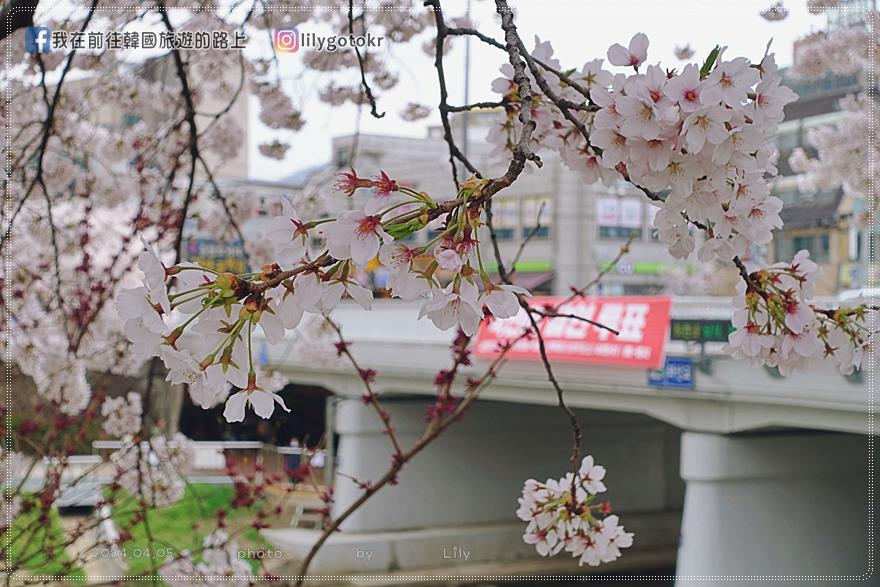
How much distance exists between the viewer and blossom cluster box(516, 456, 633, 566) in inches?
49.9

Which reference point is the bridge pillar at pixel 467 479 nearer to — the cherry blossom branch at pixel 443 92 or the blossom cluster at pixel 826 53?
the blossom cluster at pixel 826 53

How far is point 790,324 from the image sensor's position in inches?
42.8

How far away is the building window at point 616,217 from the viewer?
15.1 metres

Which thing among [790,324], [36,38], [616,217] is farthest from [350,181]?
[616,217]

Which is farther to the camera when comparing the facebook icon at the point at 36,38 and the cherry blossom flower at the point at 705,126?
the facebook icon at the point at 36,38

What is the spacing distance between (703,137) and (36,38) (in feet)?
8.02

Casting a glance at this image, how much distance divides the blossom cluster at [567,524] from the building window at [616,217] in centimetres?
1398

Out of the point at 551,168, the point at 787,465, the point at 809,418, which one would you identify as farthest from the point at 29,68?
the point at 551,168

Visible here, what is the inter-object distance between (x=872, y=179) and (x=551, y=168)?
8.18 m

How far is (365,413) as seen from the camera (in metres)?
Answer: 11.8

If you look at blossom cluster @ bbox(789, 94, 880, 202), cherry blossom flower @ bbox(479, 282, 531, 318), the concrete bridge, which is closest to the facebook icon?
cherry blossom flower @ bbox(479, 282, 531, 318)

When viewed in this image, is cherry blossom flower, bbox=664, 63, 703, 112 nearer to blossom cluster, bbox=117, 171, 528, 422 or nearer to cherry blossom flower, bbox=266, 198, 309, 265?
blossom cluster, bbox=117, 171, 528, 422

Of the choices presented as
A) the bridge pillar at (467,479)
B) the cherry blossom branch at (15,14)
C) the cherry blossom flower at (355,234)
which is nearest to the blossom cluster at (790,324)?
the cherry blossom flower at (355,234)

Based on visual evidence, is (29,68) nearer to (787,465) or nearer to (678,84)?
(678,84)
